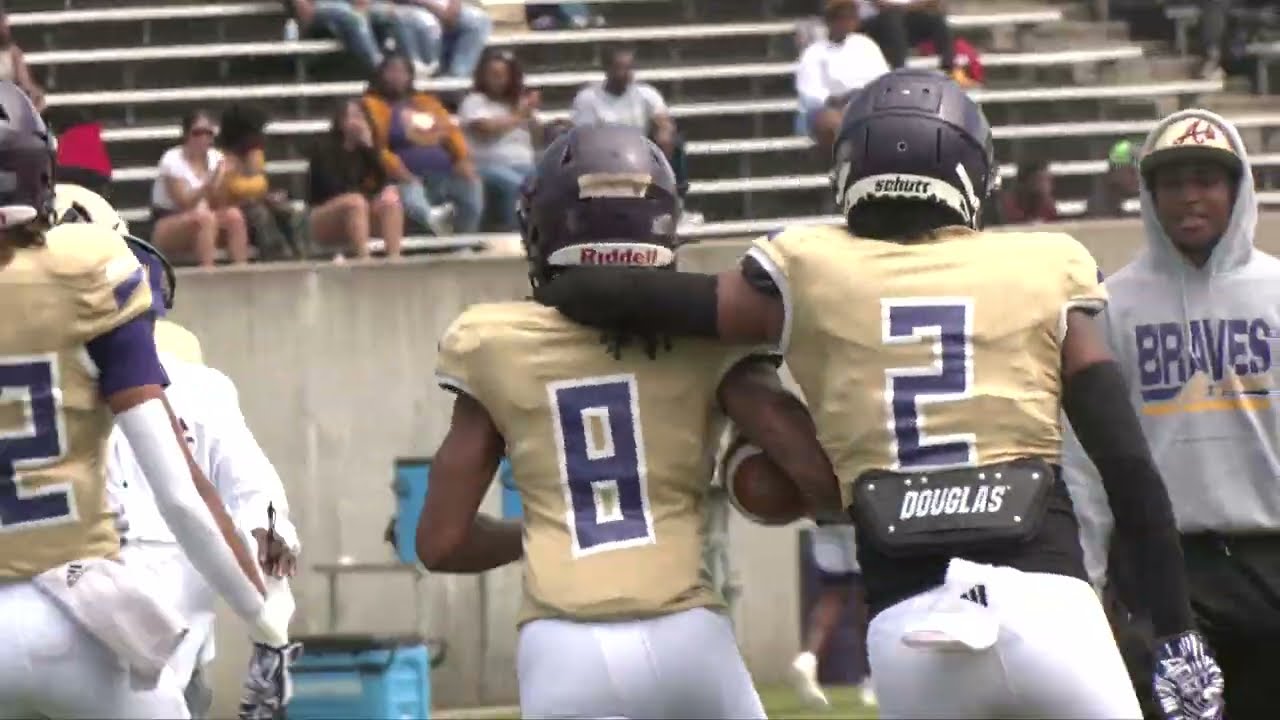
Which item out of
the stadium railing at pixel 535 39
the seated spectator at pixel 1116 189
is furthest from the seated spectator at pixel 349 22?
the seated spectator at pixel 1116 189

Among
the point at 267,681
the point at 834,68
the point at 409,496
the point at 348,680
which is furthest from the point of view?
the point at 834,68

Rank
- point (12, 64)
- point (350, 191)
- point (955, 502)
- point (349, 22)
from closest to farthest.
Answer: point (955, 502) → point (350, 191) → point (12, 64) → point (349, 22)

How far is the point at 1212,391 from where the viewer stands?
6445 millimetres

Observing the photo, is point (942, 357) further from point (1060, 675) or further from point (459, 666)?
point (459, 666)

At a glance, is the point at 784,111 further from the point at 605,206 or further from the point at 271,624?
the point at 271,624

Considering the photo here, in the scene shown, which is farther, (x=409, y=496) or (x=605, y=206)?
(x=409, y=496)

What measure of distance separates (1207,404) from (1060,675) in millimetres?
1824

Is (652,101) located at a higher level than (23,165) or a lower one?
lower

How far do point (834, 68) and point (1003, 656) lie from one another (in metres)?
11.6

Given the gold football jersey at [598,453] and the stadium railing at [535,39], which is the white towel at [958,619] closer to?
the gold football jersey at [598,453]

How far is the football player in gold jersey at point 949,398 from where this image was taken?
482 cm

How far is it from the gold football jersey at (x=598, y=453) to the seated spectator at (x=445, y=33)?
1117 centimetres

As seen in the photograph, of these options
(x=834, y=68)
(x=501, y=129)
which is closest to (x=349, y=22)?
(x=501, y=129)

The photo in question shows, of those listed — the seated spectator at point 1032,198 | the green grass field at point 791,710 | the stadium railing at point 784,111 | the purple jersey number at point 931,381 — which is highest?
the purple jersey number at point 931,381
